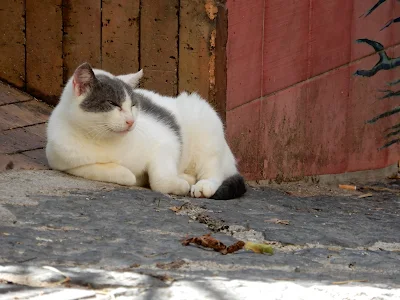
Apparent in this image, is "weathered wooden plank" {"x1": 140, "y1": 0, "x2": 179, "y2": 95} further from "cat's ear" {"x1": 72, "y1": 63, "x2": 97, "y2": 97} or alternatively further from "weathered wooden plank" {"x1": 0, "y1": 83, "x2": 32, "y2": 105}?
"cat's ear" {"x1": 72, "y1": 63, "x2": 97, "y2": 97}

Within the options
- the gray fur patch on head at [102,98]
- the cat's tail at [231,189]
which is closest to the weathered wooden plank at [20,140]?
the gray fur patch on head at [102,98]

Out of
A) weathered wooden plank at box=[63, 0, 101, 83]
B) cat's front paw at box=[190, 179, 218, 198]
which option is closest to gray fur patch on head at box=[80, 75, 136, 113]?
cat's front paw at box=[190, 179, 218, 198]

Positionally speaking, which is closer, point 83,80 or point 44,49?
point 83,80

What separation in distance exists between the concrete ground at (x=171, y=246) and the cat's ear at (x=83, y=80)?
1.64 feet

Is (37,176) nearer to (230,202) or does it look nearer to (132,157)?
(132,157)

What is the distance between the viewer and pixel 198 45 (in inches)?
201

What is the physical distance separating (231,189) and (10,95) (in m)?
2.14

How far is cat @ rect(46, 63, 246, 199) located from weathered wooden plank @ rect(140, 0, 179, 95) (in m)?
0.65

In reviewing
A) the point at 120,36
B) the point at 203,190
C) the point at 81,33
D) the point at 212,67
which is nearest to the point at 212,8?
the point at 212,67

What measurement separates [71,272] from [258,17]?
333 cm

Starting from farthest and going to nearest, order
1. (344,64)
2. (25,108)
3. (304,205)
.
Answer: (344,64) → (25,108) → (304,205)

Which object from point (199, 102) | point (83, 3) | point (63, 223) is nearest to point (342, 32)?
point (199, 102)

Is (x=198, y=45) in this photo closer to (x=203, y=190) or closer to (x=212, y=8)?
(x=212, y=8)

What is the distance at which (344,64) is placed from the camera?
6.02 m
